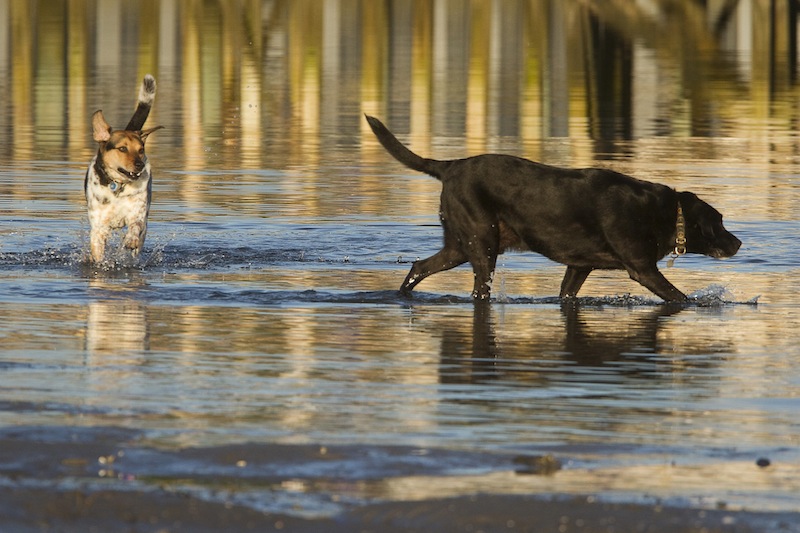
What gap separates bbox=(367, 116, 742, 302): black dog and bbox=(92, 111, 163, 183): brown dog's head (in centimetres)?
233

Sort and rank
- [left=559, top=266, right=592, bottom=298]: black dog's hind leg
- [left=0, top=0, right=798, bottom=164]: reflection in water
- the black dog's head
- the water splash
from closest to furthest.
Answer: the water splash, [left=559, top=266, right=592, bottom=298]: black dog's hind leg, the black dog's head, [left=0, top=0, right=798, bottom=164]: reflection in water

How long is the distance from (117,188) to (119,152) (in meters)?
0.25

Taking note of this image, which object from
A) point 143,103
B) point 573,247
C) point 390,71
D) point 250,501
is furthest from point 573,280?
point 390,71

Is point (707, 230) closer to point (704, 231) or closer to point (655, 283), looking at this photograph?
point (704, 231)

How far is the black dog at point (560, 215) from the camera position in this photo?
10.5 m

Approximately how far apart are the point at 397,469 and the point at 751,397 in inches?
83.1

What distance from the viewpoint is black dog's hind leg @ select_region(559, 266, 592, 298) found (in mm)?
10711

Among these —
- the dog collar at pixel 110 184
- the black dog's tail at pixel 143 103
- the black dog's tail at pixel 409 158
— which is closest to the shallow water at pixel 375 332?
the dog collar at pixel 110 184

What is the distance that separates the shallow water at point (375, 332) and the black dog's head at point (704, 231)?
0.79ft

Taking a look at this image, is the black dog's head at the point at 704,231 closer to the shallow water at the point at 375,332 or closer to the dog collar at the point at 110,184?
the shallow water at the point at 375,332

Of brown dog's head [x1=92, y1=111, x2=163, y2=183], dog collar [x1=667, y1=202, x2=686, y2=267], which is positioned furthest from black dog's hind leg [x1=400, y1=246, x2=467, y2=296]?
brown dog's head [x1=92, y1=111, x2=163, y2=183]

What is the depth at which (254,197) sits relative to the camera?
15867 mm

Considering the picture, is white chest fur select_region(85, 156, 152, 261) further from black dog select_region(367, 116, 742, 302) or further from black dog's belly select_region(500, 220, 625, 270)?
black dog's belly select_region(500, 220, 625, 270)

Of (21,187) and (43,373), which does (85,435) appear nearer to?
(43,373)
